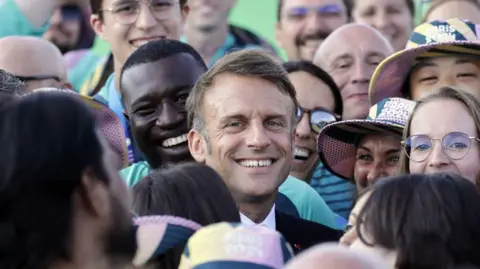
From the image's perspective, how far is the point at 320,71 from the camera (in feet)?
19.9

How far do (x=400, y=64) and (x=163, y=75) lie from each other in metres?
1.14

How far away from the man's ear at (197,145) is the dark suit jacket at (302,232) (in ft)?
1.19

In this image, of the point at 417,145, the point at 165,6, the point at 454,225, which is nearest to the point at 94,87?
the point at 165,6

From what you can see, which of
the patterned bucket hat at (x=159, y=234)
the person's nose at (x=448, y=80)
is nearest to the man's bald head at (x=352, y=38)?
the person's nose at (x=448, y=80)

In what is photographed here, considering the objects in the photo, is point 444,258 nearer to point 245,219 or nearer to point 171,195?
point 171,195

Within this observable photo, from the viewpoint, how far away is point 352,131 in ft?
17.7

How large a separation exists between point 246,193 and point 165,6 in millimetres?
1951

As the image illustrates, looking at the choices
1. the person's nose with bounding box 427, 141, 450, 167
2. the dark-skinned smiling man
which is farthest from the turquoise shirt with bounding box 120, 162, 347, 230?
the person's nose with bounding box 427, 141, 450, 167

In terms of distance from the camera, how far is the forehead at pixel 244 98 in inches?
180

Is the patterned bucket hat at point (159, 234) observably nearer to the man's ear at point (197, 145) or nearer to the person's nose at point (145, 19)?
the man's ear at point (197, 145)

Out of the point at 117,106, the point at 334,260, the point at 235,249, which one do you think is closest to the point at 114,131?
the point at 117,106

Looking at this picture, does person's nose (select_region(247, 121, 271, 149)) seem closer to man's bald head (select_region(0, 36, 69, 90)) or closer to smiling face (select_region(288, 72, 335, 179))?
smiling face (select_region(288, 72, 335, 179))

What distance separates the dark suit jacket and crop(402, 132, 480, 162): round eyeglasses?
1.40ft

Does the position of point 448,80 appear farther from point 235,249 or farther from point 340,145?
point 235,249
